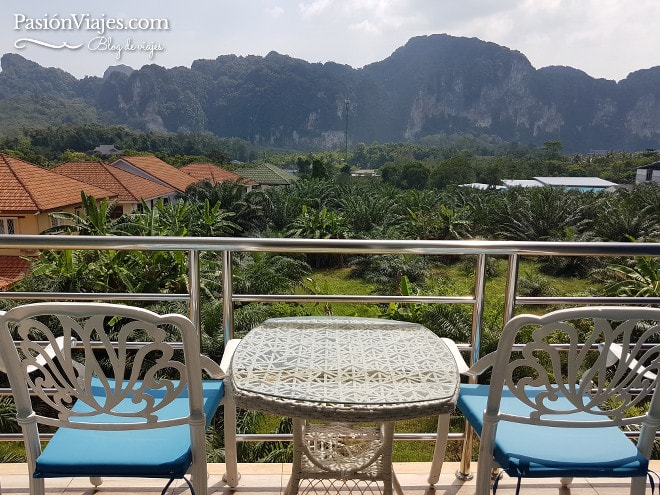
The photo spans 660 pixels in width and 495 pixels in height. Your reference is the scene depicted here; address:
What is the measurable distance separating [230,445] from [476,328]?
1078mm

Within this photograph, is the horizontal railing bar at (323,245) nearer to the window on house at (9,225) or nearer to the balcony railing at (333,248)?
the balcony railing at (333,248)

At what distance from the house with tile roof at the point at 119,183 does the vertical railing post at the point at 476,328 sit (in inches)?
1046

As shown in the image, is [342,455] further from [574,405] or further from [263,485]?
[574,405]

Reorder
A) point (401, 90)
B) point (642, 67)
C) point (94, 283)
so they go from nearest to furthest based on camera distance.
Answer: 1. point (94, 283)
2. point (642, 67)
3. point (401, 90)

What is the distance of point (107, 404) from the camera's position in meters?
1.31

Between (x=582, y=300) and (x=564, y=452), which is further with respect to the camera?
(x=582, y=300)

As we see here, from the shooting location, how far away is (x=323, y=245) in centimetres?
192

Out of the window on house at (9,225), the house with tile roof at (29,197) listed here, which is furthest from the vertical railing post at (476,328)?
the window on house at (9,225)

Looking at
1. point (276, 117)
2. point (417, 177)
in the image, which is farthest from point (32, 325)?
point (276, 117)

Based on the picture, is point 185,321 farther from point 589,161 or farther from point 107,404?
point 589,161

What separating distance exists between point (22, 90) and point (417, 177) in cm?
5694

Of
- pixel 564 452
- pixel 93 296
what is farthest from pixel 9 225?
pixel 564 452

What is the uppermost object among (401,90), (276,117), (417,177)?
(401,90)

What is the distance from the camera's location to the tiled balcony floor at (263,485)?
6.64ft
